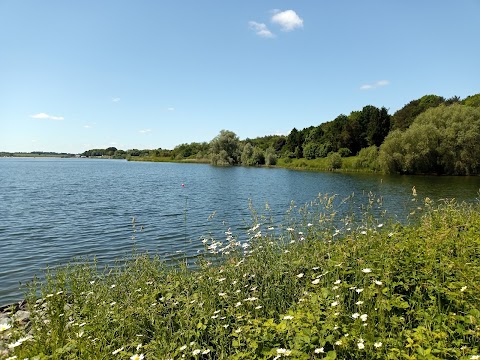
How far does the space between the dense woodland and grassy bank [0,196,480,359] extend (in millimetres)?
54885

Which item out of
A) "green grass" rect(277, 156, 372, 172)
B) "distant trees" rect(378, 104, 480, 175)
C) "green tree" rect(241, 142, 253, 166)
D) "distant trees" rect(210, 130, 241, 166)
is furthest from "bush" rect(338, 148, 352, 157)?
"distant trees" rect(210, 130, 241, 166)

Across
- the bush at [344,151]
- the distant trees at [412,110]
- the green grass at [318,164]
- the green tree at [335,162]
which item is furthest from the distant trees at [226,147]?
the distant trees at [412,110]

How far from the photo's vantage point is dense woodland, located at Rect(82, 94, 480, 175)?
5388 cm

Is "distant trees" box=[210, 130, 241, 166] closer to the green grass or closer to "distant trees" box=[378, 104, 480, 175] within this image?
the green grass

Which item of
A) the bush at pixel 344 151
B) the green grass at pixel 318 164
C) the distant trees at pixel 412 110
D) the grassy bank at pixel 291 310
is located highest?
the distant trees at pixel 412 110

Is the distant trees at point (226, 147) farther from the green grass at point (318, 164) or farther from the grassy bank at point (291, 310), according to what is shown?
the grassy bank at point (291, 310)

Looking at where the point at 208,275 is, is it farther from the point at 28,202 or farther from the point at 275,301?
the point at 28,202

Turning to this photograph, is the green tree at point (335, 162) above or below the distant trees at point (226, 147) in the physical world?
below

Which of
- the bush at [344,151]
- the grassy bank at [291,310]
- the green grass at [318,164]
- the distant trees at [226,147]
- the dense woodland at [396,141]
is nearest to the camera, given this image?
the grassy bank at [291,310]

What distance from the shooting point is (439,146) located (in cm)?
5497

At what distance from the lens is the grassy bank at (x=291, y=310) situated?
3.72 metres

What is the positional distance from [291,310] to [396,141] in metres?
59.6

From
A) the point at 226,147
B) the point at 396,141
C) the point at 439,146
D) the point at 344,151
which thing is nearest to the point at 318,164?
the point at 344,151

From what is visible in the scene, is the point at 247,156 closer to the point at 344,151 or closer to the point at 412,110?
the point at 344,151
